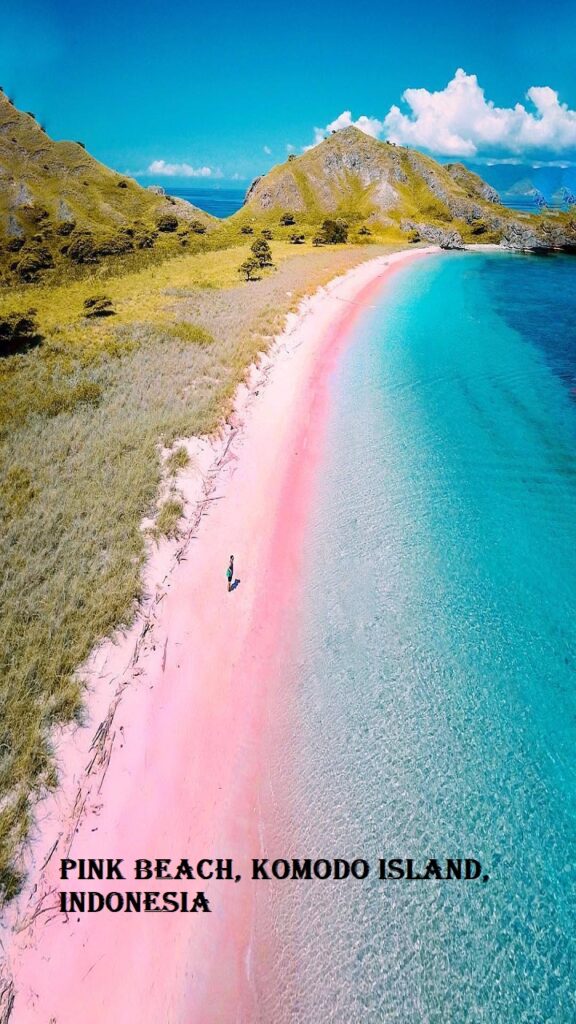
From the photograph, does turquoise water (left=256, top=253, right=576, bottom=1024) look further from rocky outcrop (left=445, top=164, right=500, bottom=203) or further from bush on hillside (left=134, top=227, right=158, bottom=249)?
rocky outcrop (left=445, top=164, right=500, bottom=203)

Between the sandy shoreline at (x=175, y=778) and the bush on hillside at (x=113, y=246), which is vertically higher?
the bush on hillside at (x=113, y=246)

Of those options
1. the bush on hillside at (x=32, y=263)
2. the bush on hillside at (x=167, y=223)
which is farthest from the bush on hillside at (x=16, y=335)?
the bush on hillside at (x=167, y=223)

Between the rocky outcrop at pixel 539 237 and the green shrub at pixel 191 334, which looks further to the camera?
the rocky outcrop at pixel 539 237

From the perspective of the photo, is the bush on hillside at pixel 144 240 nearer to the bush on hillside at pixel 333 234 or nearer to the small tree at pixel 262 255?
the small tree at pixel 262 255

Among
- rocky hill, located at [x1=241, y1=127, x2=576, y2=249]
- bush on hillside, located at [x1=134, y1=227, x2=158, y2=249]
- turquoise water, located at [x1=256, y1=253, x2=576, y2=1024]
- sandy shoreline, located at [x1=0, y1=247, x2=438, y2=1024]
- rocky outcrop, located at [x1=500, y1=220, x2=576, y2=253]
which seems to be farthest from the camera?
rocky hill, located at [x1=241, y1=127, x2=576, y2=249]

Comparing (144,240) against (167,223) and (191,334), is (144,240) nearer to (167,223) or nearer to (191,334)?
(167,223)

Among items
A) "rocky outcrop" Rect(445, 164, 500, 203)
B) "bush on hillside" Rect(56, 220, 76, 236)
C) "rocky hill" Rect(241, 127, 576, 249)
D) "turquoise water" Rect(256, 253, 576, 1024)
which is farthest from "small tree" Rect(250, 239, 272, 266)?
"rocky outcrop" Rect(445, 164, 500, 203)

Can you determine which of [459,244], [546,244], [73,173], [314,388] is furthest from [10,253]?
[546,244]
